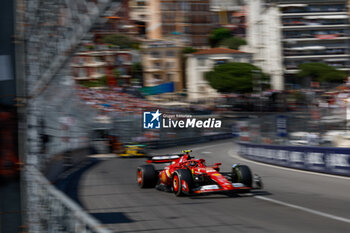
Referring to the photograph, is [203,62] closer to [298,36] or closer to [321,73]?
[298,36]

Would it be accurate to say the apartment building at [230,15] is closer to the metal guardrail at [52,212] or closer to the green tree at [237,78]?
the green tree at [237,78]

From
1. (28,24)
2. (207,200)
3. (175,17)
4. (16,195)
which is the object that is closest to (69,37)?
(28,24)

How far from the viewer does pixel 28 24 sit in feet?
17.5

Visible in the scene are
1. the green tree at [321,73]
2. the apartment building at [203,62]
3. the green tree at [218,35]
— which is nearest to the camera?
the green tree at [321,73]

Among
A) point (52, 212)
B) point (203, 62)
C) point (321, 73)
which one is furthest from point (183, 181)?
point (203, 62)

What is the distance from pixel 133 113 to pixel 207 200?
19.6 metres

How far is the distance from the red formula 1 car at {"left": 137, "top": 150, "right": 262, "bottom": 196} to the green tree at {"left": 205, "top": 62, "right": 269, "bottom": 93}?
47294mm

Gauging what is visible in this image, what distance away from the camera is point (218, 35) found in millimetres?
86875

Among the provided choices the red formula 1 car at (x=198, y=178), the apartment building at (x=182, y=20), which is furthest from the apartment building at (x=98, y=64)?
the apartment building at (x=182, y=20)

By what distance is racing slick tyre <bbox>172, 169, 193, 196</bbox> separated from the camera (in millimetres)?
9930

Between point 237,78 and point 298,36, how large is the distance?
48.9 feet

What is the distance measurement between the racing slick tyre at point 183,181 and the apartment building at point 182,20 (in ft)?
240

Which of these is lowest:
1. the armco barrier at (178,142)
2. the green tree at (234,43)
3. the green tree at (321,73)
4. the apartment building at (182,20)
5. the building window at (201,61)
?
the armco barrier at (178,142)

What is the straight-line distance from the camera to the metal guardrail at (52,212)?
3.25m
